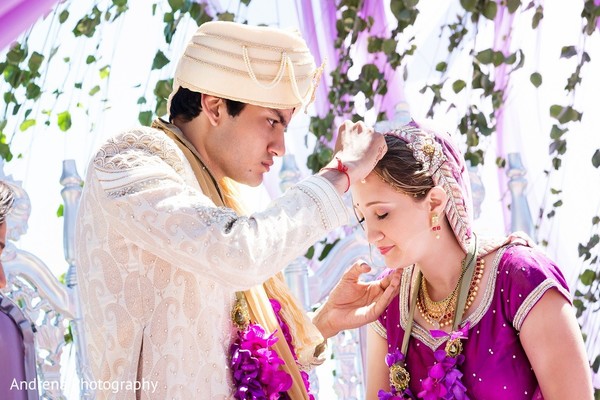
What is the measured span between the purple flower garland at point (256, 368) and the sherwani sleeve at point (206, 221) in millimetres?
222

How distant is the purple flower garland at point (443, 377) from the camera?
2.27m

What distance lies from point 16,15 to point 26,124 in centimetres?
101

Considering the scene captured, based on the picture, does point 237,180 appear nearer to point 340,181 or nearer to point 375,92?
point 340,181

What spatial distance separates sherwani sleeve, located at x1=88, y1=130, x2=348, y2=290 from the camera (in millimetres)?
1854

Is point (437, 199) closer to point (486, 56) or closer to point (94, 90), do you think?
point (486, 56)

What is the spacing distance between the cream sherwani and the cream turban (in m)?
0.20

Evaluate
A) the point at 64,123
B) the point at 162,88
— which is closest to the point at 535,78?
the point at 162,88

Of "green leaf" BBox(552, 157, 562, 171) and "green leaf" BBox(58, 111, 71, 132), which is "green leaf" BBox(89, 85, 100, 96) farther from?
"green leaf" BBox(552, 157, 562, 171)

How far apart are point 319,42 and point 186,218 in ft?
6.70

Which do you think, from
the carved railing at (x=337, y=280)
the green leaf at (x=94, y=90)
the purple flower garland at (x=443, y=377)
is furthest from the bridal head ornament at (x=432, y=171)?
the green leaf at (x=94, y=90)

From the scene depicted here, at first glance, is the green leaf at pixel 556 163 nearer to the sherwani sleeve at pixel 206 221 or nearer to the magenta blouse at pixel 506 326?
the magenta blouse at pixel 506 326


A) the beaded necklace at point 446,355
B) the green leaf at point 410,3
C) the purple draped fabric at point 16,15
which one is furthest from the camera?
the green leaf at point 410,3

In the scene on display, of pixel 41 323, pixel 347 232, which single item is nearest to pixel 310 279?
pixel 347 232

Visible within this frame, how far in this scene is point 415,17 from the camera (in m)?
3.70
